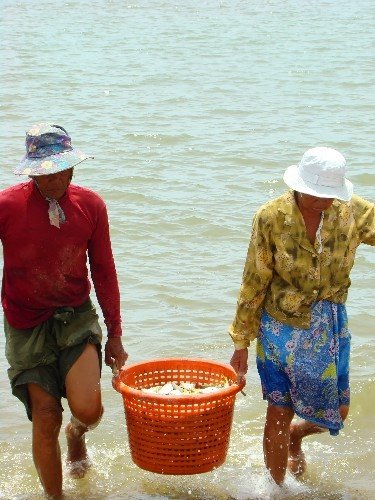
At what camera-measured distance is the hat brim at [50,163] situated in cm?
484

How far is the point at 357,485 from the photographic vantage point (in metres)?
5.83

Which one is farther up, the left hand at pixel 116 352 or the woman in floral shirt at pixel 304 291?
the woman in floral shirt at pixel 304 291

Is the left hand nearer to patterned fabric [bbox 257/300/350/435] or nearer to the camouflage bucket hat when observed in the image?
patterned fabric [bbox 257/300/350/435]

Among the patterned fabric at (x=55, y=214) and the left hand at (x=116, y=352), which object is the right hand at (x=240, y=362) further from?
the patterned fabric at (x=55, y=214)

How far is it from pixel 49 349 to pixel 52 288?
310 mm

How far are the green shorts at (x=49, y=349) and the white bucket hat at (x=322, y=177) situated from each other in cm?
123

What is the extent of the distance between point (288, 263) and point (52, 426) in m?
1.37

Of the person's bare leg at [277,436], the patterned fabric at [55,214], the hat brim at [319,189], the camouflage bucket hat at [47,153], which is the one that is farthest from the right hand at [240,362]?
the camouflage bucket hat at [47,153]

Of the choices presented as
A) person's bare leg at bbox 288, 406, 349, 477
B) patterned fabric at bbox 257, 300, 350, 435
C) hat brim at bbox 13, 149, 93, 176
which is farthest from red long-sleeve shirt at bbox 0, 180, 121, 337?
person's bare leg at bbox 288, 406, 349, 477

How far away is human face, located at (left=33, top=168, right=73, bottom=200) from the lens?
194 inches

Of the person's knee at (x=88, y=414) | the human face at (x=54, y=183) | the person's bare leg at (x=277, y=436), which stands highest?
the human face at (x=54, y=183)

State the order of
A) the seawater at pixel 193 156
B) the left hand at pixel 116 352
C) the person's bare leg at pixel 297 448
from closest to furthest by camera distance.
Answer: the left hand at pixel 116 352, the person's bare leg at pixel 297 448, the seawater at pixel 193 156

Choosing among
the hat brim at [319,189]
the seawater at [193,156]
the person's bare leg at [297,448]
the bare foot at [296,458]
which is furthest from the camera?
the seawater at [193,156]

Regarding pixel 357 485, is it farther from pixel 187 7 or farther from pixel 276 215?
pixel 187 7
